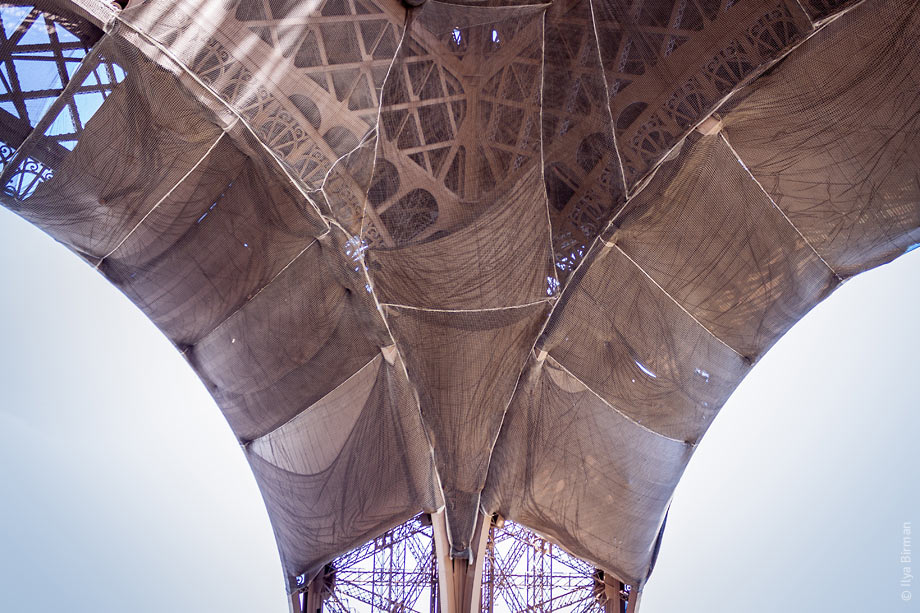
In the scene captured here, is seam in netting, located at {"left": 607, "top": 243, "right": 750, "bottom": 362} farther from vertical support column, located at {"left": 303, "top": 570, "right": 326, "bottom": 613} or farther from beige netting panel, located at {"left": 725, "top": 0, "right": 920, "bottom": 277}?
vertical support column, located at {"left": 303, "top": 570, "right": 326, "bottom": 613}

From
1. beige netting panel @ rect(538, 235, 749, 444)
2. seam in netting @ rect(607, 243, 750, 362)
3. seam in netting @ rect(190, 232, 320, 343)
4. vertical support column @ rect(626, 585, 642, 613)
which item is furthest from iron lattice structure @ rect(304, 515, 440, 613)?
seam in netting @ rect(607, 243, 750, 362)

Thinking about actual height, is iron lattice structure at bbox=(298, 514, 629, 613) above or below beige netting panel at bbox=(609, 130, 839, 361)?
below

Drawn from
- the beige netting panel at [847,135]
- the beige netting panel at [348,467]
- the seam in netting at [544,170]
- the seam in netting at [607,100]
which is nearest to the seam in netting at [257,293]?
the beige netting panel at [348,467]

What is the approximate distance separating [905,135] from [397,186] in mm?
4980

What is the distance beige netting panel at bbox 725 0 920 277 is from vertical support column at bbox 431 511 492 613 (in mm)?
5258

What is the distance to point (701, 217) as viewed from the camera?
789cm

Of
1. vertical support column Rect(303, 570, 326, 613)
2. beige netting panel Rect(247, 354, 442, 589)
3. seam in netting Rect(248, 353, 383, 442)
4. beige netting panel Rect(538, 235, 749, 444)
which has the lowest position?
vertical support column Rect(303, 570, 326, 613)

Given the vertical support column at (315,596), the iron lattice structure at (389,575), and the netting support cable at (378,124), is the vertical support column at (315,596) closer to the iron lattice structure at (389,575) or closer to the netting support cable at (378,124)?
the iron lattice structure at (389,575)

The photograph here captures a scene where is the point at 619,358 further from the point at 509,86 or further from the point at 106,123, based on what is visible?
the point at 106,123

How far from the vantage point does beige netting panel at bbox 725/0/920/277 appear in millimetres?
6789

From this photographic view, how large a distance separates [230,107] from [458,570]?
20.2 feet

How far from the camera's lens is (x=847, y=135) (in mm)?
7363

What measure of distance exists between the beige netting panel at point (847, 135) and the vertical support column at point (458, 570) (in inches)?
207

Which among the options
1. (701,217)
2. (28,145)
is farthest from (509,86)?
(28,145)
